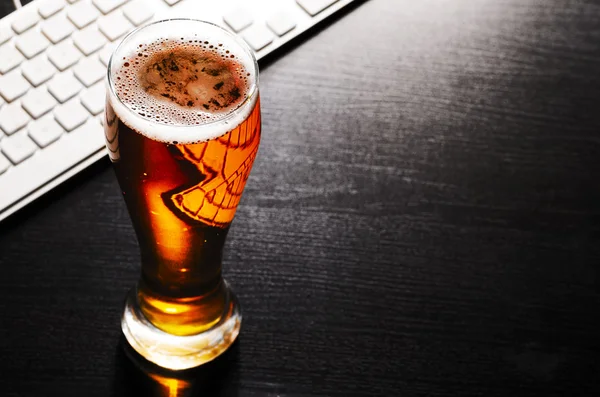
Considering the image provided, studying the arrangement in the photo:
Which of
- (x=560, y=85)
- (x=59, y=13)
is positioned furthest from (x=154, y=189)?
(x=560, y=85)

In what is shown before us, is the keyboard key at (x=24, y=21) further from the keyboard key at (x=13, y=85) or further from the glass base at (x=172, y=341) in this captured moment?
the glass base at (x=172, y=341)

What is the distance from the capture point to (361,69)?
0.87m

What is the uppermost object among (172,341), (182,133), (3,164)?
(182,133)

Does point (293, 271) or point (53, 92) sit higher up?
point (53, 92)

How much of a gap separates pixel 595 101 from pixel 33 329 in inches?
20.9

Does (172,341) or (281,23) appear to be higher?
(281,23)

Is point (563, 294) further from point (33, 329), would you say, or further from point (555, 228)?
point (33, 329)

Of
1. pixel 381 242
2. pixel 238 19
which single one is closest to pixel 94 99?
pixel 238 19

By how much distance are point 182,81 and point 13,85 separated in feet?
0.77

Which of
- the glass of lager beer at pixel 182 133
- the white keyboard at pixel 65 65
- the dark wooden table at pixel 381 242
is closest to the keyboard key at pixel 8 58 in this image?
the white keyboard at pixel 65 65

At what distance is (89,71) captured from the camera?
78 cm

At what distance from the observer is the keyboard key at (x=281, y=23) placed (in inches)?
32.9

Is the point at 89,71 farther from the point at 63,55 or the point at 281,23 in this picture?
the point at 281,23

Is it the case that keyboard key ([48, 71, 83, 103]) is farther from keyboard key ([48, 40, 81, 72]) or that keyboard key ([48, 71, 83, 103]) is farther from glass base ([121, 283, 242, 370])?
glass base ([121, 283, 242, 370])
